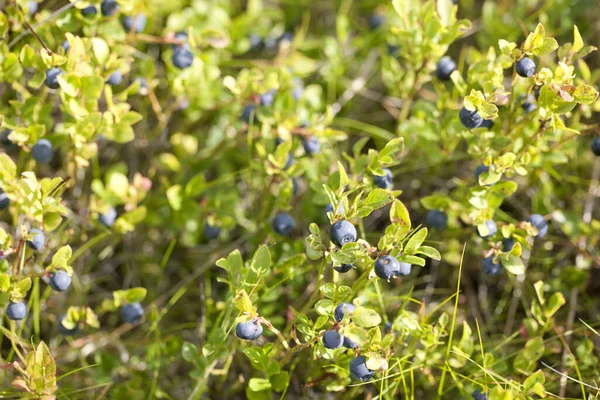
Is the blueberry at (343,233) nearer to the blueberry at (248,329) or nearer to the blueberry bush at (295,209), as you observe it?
the blueberry bush at (295,209)

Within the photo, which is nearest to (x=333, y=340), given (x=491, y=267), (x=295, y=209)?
(x=491, y=267)

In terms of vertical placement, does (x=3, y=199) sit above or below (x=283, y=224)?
above

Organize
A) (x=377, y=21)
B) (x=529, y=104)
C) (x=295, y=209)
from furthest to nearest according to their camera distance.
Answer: (x=377, y=21) → (x=295, y=209) → (x=529, y=104)

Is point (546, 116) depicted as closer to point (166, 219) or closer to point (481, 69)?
point (481, 69)

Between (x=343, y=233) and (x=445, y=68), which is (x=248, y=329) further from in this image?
(x=445, y=68)

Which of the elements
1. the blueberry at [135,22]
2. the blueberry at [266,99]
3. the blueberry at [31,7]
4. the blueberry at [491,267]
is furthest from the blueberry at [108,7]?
the blueberry at [491,267]

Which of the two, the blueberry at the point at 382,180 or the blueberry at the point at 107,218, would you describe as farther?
the blueberry at the point at 107,218

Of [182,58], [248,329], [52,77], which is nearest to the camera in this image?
[248,329]
